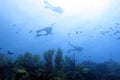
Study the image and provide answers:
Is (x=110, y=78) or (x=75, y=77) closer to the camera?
(x=75, y=77)

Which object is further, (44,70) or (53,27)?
(53,27)

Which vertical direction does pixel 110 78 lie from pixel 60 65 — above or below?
below

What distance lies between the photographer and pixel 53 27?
123 feet

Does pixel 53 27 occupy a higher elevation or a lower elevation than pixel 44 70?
higher

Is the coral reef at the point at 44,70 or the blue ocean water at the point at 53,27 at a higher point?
the blue ocean water at the point at 53,27

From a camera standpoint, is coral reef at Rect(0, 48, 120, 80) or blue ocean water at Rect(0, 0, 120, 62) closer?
coral reef at Rect(0, 48, 120, 80)

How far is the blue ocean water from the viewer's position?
28781 millimetres

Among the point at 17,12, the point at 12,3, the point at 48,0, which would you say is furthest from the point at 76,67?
the point at 17,12

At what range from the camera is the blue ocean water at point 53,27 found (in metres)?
28.8

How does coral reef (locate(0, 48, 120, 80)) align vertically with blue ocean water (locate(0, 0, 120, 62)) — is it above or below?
below

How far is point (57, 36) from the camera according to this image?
133ft

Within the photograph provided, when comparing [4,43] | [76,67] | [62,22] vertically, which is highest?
[62,22]

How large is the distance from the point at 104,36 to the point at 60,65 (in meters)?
30.9

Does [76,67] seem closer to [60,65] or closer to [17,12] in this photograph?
[60,65]
